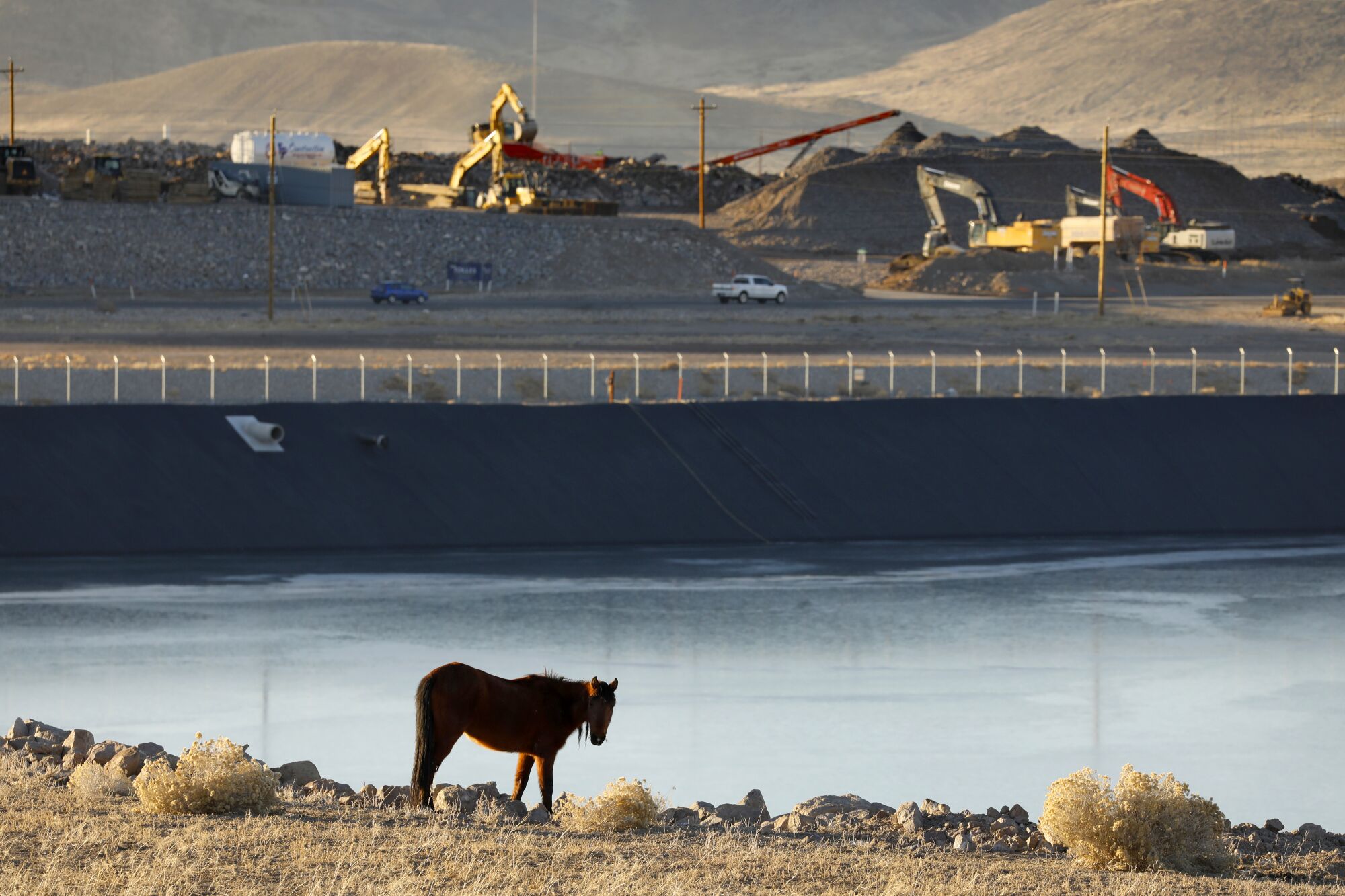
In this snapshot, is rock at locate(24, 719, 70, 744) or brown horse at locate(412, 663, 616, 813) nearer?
brown horse at locate(412, 663, 616, 813)

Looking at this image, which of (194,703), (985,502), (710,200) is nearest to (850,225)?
(710,200)

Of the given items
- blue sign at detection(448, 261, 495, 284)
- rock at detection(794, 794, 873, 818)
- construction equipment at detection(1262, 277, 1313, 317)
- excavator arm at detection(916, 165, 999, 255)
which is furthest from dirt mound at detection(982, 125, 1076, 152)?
rock at detection(794, 794, 873, 818)

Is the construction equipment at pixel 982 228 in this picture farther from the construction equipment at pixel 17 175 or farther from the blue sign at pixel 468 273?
the construction equipment at pixel 17 175

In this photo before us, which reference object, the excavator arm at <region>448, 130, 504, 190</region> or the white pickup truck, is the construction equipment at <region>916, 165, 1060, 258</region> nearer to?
the white pickup truck

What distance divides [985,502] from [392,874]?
2763 centimetres

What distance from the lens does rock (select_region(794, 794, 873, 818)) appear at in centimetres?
1482

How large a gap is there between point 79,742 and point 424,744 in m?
4.49

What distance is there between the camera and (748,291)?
8900 cm

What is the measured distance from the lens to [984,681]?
23.5 metres

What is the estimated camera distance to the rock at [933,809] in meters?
15.1

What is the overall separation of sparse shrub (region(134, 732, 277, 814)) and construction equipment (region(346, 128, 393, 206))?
347 feet

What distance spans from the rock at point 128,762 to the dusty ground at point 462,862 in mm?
1230

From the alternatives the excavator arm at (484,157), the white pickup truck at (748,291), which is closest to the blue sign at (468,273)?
the white pickup truck at (748,291)

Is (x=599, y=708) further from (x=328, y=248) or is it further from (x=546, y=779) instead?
(x=328, y=248)
